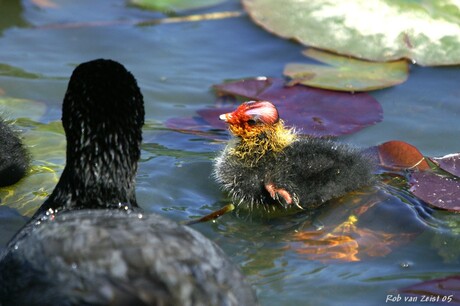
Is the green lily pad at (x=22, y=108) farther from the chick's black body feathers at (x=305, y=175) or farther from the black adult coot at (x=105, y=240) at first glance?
the black adult coot at (x=105, y=240)

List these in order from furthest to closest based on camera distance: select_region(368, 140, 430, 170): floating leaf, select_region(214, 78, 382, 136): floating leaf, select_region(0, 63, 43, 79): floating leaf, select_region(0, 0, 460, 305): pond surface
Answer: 1. select_region(0, 63, 43, 79): floating leaf
2. select_region(214, 78, 382, 136): floating leaf
3. select_region(368, 140, 430, 170): floating leaf
4. select_region(0, 0, 460, 305): pond surface

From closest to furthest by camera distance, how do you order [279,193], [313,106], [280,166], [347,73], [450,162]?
[279,193] → [280,166] → [450,162] → [313,106] → [347,73]

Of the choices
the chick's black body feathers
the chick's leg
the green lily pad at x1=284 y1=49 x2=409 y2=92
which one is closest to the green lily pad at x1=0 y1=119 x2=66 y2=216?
the chick's black body feathers

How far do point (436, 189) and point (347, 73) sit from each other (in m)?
1.65

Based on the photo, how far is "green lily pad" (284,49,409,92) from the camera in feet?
23.8

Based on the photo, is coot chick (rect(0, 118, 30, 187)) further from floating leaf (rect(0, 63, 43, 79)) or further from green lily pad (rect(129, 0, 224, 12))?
green lily pad (rect(129, 0, 224, 12))

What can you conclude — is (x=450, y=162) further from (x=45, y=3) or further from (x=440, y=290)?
(x=45, y=3)

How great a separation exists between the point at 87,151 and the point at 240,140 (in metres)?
1.46

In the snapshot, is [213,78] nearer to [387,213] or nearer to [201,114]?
[201,114]

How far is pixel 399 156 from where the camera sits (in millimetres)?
6359

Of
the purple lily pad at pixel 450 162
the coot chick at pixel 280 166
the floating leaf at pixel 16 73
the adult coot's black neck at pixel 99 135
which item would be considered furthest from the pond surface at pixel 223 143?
the adult coot's black neck at pixel 99 135

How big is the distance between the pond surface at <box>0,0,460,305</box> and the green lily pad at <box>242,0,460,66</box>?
0.60 feet

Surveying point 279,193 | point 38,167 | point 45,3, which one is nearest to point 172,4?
point 45,3

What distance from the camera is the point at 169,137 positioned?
6.82m
